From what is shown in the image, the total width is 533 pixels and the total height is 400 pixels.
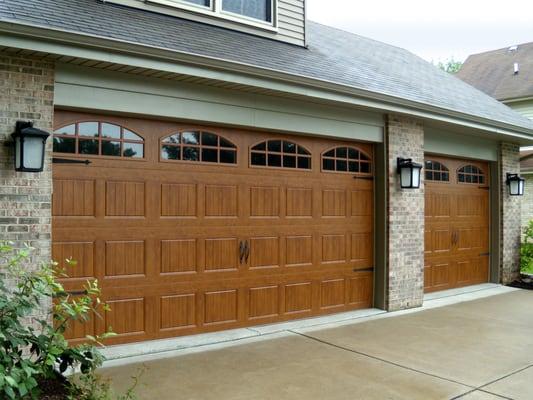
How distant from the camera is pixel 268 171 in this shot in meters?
6.87

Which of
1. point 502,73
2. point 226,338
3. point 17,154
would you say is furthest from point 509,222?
point 502,73

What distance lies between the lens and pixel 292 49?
795 centimetres

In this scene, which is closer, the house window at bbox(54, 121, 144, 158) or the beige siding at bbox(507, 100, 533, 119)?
the house window at bbox(54, 121, 144, 158)

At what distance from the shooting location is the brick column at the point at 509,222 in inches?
415

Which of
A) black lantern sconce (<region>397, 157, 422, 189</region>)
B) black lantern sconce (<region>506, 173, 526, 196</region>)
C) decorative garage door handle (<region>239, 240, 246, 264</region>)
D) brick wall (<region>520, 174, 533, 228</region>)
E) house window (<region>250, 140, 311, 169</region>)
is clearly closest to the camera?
decorative garage door handle (<region>239, 240, 246, 264</region>)

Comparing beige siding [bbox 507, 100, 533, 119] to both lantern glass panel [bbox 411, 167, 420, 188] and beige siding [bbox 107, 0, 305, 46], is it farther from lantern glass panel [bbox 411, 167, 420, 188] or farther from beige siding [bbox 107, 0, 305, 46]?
beige siding [bbox 107, 0, 305, 46]

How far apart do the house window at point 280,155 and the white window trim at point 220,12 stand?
2.00 metres

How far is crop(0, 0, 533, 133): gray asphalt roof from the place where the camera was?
538cm

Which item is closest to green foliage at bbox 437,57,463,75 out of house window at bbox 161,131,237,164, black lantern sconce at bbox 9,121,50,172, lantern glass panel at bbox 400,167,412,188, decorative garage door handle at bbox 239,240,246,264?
lantern glass panel at bbox 400,167,412,188

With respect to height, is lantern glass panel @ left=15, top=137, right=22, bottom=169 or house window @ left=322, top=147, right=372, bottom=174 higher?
house window @ left=322, top=147, right=372, bottom=174

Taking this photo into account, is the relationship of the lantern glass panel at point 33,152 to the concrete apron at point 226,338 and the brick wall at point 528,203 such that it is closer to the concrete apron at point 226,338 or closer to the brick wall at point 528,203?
the concrete apron at point 226,338

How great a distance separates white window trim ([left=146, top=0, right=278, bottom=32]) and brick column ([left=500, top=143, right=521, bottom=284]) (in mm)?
5453

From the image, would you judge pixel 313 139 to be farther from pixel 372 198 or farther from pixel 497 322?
pixel 497 322

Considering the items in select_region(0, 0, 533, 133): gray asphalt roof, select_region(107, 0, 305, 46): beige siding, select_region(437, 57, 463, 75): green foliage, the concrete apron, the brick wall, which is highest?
select_region(437, 57, 463, 75): green foliage
